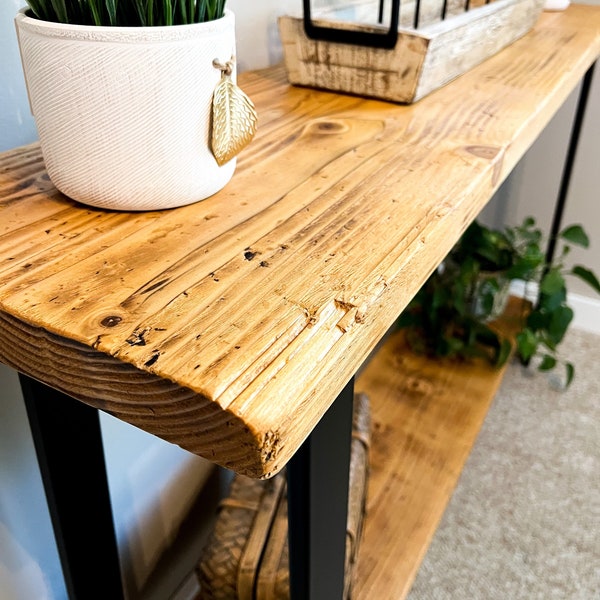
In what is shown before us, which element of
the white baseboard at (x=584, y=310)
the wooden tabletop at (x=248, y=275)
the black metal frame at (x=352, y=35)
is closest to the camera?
the wooden tabletop at (x=248, y=275)

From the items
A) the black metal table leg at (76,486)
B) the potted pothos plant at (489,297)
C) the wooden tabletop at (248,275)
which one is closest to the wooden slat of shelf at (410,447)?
the potted pothos plant at (489,297)

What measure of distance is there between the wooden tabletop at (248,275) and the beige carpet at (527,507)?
0.85m

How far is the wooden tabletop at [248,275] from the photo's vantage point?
0.27 meters

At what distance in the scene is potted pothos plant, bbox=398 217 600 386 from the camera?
142cm

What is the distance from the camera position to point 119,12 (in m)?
0.38

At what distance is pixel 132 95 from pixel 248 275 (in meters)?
0.13

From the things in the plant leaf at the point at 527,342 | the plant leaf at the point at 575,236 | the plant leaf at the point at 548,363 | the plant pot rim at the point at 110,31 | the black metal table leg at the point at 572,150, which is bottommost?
the plant leaf at the point at 548,363

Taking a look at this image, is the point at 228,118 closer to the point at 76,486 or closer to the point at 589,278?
the point at 76,486

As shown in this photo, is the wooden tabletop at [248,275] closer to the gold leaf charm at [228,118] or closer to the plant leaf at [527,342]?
the gold leaf charm at [228,118]

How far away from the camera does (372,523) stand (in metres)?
1.12

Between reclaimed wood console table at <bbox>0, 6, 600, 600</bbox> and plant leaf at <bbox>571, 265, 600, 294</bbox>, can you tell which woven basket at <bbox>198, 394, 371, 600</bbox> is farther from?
plant leaf at <bbox>571, 265, 600, 294</bbox>

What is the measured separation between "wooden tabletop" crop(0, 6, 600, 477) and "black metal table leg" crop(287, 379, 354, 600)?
0.07 meters

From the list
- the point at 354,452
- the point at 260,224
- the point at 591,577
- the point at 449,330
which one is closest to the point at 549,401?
the point at 449,330

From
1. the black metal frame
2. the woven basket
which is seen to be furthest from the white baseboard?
the black metal frame
